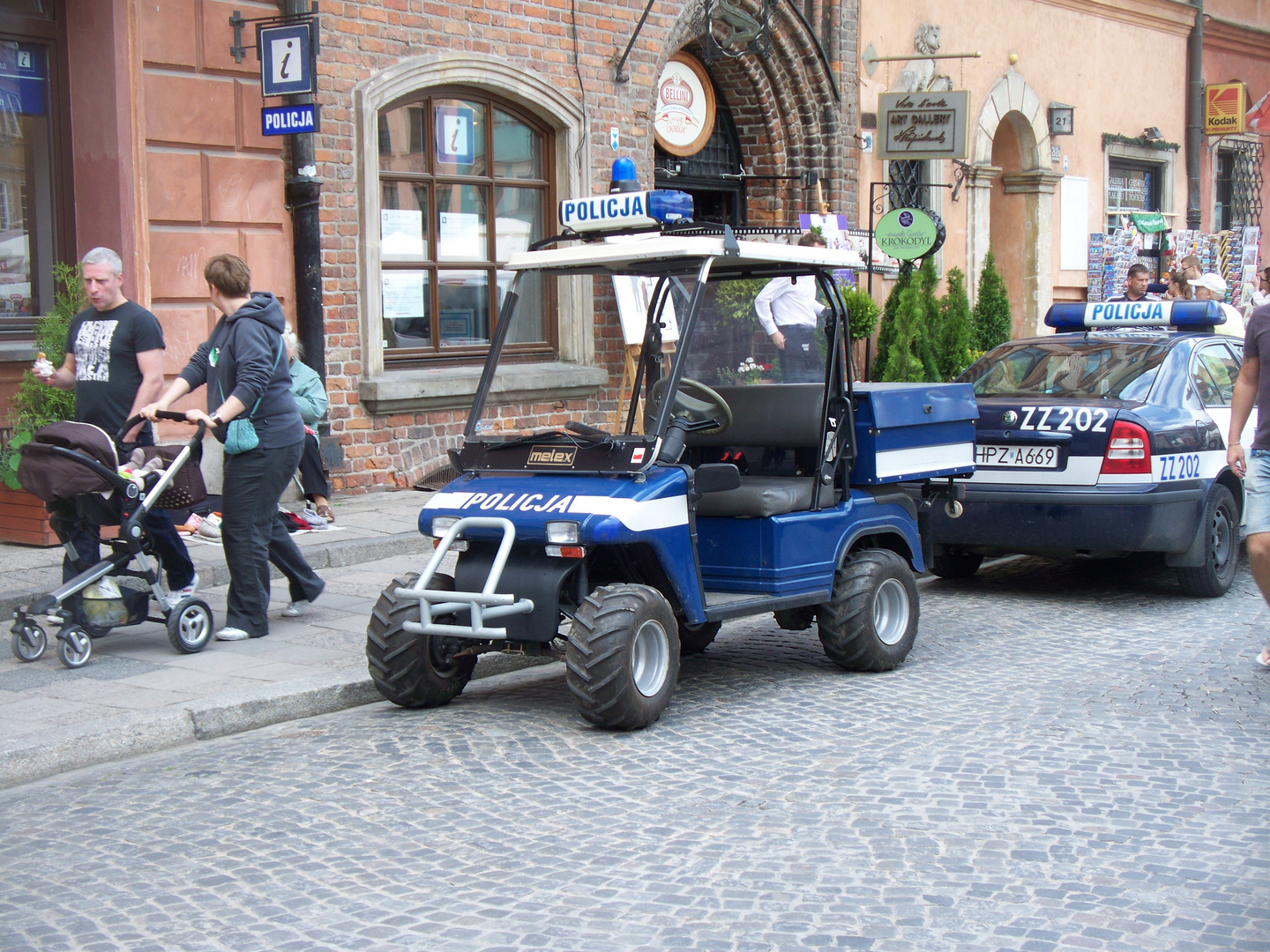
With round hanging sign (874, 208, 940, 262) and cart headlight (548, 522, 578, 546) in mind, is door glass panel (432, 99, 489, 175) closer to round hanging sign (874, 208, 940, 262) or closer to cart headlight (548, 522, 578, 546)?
round hanging sign (874, 208, 940, 262)

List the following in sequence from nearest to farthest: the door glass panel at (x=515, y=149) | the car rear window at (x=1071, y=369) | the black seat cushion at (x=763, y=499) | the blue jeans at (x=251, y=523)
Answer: the black seat cushion at (x=763, y=499), the blue jeans at (x=251, y=523), the car rear window at (x=1071, y=369), the door glass panel at (x=515, y=149)

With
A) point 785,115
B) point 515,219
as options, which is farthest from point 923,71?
point 515,219

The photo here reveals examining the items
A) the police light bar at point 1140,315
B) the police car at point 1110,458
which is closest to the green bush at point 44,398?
the police car at point 1110,458

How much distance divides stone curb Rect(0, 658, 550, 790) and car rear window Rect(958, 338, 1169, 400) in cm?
461

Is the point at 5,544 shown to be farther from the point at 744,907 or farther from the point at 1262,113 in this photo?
the point at 1262,113

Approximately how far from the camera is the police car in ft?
26.6

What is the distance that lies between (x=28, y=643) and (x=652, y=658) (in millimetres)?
3113

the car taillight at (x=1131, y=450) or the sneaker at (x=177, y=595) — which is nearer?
the sneaker at (x=177, y=595)

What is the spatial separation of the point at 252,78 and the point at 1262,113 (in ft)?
61.1

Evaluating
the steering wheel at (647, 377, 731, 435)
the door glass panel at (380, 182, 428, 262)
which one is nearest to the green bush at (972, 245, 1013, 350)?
the door glass panel at (380, 182, 428, 262)

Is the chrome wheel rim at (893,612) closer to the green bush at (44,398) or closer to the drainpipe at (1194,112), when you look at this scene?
the green bush at (44,398)

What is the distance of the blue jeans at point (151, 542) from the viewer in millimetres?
6992

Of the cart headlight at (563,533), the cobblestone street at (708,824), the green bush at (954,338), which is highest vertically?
the green bush at (954,338)

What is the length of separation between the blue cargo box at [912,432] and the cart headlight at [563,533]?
5.97 ft
